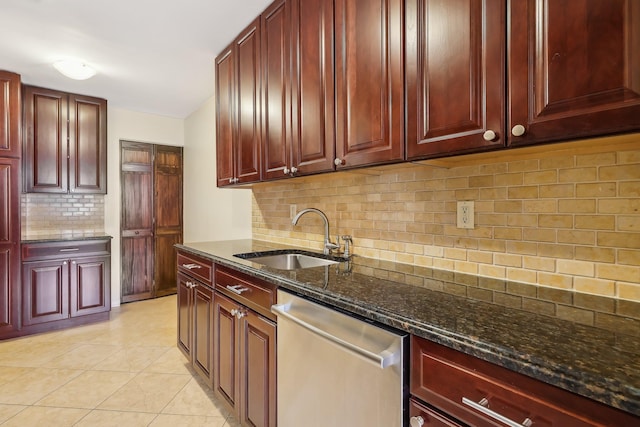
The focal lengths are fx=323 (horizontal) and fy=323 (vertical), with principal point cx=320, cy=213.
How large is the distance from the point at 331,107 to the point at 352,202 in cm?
59

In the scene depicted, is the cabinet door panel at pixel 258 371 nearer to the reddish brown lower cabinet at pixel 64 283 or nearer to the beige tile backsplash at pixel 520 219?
the beige tile backsplash at pixel 520 219

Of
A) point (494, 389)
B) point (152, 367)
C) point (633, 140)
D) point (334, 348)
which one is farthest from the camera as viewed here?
point (152, 367)

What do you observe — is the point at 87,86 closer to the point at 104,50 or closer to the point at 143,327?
the point at 104,50

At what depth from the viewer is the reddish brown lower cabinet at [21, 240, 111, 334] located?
3158 millimetres

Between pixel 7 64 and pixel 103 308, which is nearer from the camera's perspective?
pixel 7 64

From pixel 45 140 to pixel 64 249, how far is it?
116 centimetres

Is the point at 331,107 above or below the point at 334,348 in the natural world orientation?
above

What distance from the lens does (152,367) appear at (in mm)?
2533

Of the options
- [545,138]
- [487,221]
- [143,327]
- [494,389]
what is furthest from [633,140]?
[143,327]

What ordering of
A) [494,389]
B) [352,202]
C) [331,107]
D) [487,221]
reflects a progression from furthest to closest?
1. [352,202]
2. [331,107]
3. [487,221]
4. [494,389]

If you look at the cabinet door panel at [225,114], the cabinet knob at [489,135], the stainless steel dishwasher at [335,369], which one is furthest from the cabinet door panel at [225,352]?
the cabinet knob at [489,135]

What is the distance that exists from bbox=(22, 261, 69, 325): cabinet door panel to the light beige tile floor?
0.19 m

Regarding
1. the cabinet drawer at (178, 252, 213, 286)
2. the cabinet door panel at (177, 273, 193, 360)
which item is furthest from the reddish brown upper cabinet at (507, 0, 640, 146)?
the cabinet door panel at (177, 273, 193, 360)

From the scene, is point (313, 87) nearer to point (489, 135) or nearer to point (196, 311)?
point (489, 135)
